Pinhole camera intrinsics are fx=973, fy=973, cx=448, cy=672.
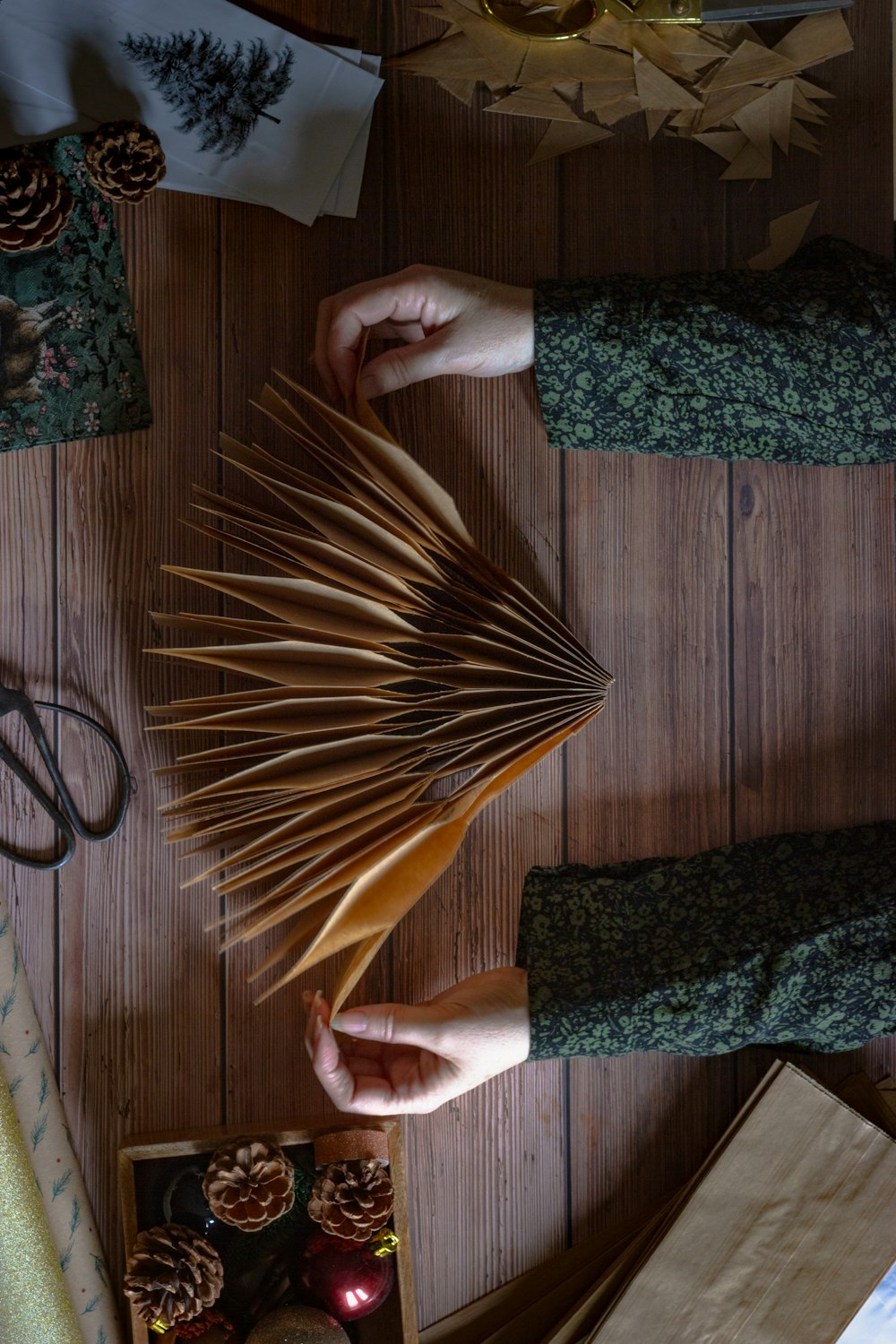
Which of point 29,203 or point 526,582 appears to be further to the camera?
point 526,582

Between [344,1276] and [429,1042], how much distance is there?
0.81 feet

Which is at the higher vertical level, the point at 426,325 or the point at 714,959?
the point at 426,325

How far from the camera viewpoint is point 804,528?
1047mm

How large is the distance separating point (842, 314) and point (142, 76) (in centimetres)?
71

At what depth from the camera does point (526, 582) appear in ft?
3.36

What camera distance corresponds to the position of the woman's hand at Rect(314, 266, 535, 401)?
0.92 metres

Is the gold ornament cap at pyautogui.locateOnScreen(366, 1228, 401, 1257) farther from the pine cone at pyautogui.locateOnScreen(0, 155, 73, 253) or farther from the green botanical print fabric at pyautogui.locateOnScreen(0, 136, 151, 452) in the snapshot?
the pine cone at pyautogui.locateOnScreen(0, 155, 73, 253)

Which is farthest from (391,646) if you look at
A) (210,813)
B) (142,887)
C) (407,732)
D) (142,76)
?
(142,76)

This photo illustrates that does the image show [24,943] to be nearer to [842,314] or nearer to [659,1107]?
[659,1107]

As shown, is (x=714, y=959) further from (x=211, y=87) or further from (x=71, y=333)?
(x=211, y=87)

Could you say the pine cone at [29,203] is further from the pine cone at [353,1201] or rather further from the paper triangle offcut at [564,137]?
the pine cone at [353,1201]

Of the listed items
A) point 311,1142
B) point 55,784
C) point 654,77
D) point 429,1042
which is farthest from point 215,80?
point 311,1142

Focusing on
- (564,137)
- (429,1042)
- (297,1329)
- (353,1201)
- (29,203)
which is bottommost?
(297,1329)

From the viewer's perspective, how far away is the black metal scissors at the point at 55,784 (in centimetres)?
95
